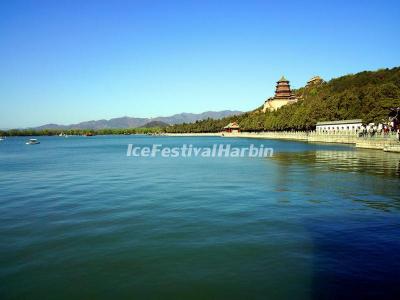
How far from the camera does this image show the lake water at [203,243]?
7.79 metres

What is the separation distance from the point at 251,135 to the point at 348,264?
404ft

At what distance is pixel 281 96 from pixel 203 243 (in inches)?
5772

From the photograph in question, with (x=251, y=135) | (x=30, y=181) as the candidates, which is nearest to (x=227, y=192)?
(x=30, y=181)

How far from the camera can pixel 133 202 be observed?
16531 mm

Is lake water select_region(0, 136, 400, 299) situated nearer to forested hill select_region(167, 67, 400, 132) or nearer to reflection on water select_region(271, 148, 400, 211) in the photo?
reflection on water select_region(271, 148, 400, 211)

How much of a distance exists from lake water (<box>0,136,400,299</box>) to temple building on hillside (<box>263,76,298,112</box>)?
132 meters

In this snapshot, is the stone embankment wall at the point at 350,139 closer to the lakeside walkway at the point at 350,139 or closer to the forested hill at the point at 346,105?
the lakeside walkway at the point at 350,139

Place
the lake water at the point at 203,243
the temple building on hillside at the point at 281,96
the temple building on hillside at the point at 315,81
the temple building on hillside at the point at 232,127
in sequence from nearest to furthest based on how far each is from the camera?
the lake water at the point at 203,243, the temple building on hillside at the point at 281,96, the temple building on hillside at the point at 232,127, the temple building on hillside at the point at 315,81

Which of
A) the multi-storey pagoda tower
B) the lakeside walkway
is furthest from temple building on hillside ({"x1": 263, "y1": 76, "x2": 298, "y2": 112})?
the lakeside walkway

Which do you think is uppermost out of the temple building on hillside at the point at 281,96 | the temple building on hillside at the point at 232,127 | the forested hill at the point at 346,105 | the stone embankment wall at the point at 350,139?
the temple building on hillside at the point at 281,96

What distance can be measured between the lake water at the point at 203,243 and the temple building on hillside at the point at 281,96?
13237cm

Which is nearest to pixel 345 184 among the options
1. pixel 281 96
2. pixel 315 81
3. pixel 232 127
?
pixel 281 96

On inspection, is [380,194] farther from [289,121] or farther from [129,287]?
[289,121]

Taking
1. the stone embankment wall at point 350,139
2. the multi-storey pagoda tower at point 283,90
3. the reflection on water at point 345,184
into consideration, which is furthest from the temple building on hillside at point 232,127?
the reflection on water at point 345,184
